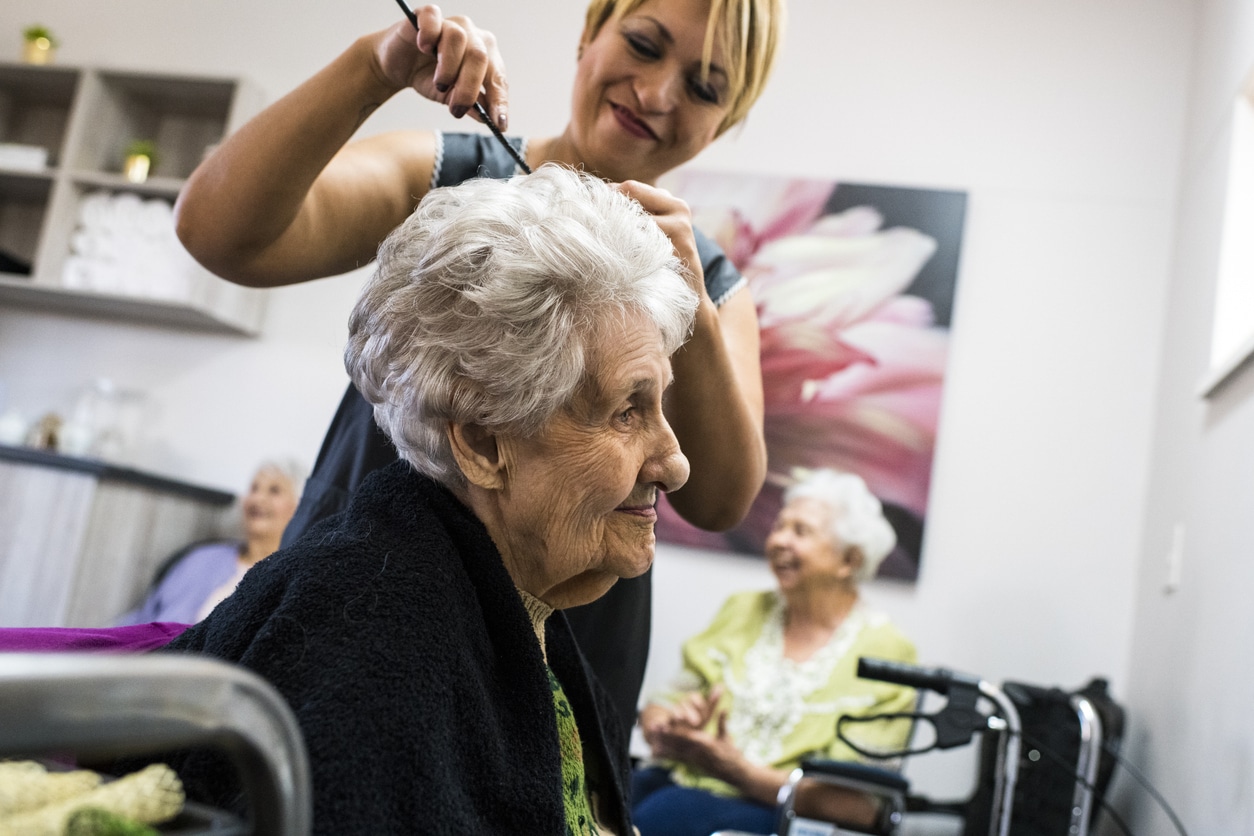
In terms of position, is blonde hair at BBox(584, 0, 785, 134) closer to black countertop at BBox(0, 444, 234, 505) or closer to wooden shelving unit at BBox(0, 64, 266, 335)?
black countertop at BBox(0, 444, 234, 505)

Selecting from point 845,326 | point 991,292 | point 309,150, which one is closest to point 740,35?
point 309,150

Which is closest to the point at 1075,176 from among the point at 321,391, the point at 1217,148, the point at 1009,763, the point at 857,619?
the point at 1217,148

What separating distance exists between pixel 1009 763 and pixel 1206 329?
3.93 ft

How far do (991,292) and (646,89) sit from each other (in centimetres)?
237

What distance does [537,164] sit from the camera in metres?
1.48

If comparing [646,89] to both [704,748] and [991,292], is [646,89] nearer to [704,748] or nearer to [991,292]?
[704,748]

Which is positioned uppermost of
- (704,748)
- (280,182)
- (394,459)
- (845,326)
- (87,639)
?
(845,326)

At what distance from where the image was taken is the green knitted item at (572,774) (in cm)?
108

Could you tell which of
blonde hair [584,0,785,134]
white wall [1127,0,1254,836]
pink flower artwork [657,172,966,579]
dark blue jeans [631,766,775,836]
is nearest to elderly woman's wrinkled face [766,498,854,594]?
pink flower artwork [657,172,966,579]

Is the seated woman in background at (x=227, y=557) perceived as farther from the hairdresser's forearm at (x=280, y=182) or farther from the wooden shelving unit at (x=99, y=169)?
the hairdresser's forearm at (x=280, y=182)

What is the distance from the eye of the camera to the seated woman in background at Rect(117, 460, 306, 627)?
11.2 ft

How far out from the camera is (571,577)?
1125 mm

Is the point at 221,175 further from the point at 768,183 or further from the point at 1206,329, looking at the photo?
the point at 768,183

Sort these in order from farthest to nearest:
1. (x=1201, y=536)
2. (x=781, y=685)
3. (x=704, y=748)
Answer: (x=781, y=685) < (x=704, y=748) < (x=1201, y=536)
